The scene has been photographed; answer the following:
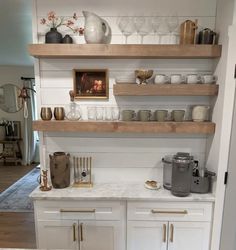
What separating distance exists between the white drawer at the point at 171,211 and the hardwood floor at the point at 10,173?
326 cm

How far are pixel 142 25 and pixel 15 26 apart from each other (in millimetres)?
1740

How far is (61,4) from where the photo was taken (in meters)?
1.95

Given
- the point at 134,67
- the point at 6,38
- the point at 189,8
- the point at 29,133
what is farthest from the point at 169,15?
the point at 29,133

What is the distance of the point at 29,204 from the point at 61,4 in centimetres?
299

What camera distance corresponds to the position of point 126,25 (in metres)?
1.90

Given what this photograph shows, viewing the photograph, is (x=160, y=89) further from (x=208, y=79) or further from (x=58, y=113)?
(x=58, y=113)

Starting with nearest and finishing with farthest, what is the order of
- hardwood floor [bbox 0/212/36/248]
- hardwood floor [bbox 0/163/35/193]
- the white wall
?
1. hardwood floor [bbox 0/212/36/248]
2. hardwood floor [bbox 0/163/35/193]
3. the white wall

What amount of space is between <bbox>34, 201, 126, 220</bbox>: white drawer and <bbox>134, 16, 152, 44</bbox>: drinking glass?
149 centimetres

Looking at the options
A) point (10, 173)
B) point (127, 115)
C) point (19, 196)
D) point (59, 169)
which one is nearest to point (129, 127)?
point (127, 115)

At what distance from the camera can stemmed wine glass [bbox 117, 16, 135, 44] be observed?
6.24 ft

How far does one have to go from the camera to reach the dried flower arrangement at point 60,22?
1.95 meters

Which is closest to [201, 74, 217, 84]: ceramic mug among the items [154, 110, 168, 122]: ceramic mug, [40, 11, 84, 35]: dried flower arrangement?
[154, 110, 168, 122]: ceramic mug

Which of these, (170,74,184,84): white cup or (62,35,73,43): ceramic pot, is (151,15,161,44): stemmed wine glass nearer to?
(170,74,184,84): white cup

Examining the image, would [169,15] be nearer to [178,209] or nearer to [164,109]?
[164,109]
